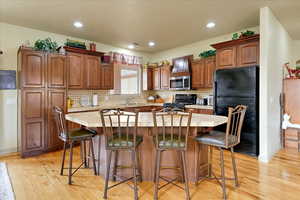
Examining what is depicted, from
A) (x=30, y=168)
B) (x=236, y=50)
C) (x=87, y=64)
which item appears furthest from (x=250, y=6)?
(x=30, y=168)

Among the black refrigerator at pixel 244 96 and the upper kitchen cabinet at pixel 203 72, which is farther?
the upper kitchen cabinet at pixel 203 72

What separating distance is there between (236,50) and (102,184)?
367 centimetres

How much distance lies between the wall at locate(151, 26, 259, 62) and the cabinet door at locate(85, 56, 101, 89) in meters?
2.62

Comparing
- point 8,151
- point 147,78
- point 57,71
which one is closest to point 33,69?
point 57,71

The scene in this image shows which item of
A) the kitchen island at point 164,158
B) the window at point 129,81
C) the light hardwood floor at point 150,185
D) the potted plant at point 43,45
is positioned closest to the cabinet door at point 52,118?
the light hardwood floor at point 150,185

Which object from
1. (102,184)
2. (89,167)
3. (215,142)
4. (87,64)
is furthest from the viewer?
(87,64)

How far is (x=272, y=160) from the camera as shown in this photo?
3.46m

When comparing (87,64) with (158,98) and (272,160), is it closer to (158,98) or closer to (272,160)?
(158,98)

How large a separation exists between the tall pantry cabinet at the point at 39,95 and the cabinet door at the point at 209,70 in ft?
11.8

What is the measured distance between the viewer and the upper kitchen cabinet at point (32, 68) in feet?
11.7

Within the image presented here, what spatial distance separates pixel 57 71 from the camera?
13.2 ft

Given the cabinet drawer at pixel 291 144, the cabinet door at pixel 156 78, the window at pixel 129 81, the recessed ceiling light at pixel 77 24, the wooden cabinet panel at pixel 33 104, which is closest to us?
the wooden cabinet panel at pixel 33 104

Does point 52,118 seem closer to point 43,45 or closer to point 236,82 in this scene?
point 43,45

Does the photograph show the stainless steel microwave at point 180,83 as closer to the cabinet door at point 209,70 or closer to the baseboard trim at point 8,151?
the cabinet door at point 209,70
